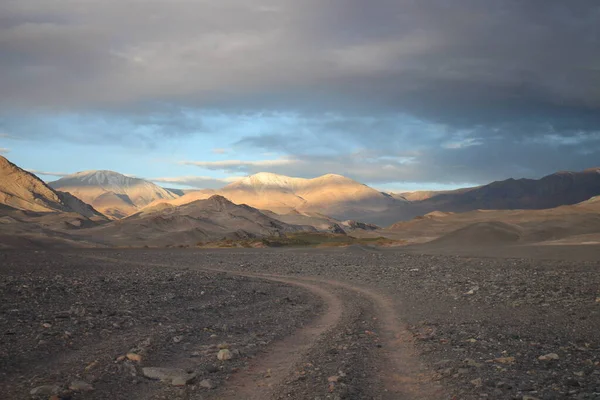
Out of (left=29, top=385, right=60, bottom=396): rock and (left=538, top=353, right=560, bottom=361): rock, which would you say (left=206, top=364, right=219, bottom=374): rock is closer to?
(left=29, top=385, right=60, bottom=396): rock

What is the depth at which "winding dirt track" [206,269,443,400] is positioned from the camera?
28.7 feet

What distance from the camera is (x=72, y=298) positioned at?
18.1 m

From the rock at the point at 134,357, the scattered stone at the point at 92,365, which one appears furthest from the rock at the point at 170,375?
the scattered stone at the point at 92,365

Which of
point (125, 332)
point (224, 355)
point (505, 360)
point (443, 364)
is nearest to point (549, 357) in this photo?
point (505, 360)

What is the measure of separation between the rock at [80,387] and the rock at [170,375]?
113 centimetres

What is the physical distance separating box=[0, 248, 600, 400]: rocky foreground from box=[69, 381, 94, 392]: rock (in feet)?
0.09

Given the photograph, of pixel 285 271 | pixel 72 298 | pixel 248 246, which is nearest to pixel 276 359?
pixel 72 298

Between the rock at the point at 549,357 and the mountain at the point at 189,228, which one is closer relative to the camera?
the rock at the point at 549,357

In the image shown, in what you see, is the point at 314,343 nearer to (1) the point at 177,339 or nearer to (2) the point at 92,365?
(1) the point at 177,339

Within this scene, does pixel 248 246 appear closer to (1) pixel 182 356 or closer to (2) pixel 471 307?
(2) pixel 471 307

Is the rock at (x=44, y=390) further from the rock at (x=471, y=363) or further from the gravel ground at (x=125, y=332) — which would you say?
the rock at (x=471, y=363)

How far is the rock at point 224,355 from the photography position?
10830mm

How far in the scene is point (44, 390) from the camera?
8.20 metres

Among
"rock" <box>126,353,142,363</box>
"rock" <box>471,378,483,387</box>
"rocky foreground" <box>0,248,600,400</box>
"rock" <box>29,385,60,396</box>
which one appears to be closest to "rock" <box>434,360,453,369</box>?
"rocky foreground" <box>0,248,600,400</box>
